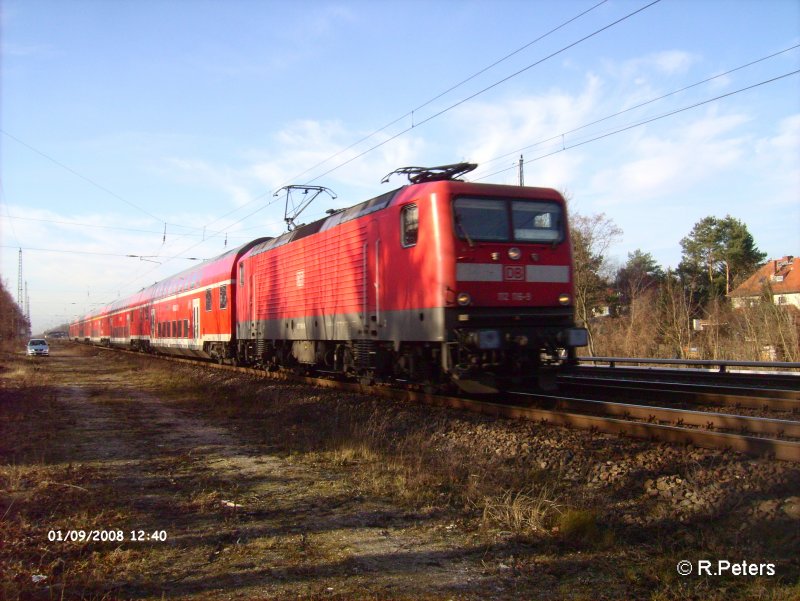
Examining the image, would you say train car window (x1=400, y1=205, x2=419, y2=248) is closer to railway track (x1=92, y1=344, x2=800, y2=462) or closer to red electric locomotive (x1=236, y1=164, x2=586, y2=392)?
red electric locomotive (x1=236, y1=164, x2=586, y2=392)

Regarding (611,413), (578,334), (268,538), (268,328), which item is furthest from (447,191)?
(268,328)

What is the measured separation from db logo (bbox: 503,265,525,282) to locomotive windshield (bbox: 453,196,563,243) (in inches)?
18.0

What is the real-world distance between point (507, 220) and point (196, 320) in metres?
17.3

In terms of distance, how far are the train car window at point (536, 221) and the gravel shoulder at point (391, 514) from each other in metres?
3.21

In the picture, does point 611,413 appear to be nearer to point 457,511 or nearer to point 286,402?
point 457,511

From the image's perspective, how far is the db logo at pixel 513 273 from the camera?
9.53 metres

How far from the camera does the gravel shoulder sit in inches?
153

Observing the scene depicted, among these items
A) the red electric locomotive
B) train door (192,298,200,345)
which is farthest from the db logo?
train door (192,298,200,345)

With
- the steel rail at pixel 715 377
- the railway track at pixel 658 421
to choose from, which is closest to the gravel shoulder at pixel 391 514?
the railway track at pixel 658 421

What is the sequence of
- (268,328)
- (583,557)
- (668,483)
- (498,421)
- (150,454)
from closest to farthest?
(583,557), (668,483), (150,454), (498,421), (268,328)

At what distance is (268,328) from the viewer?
1681cm

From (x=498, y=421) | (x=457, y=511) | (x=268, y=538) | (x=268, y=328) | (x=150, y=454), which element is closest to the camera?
(x=268, y=538)

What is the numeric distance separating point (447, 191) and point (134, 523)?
6390 mm

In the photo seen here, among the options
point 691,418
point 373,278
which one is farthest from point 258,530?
point 373,278
